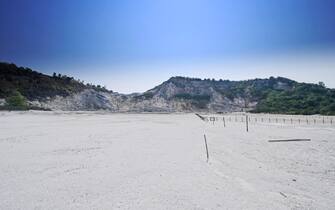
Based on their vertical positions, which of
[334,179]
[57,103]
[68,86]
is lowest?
[334,179]

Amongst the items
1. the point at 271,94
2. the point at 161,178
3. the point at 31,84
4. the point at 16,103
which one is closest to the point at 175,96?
the point at 271,94

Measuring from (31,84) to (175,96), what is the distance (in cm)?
5603

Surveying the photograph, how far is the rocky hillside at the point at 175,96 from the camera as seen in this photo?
6711 centimetres

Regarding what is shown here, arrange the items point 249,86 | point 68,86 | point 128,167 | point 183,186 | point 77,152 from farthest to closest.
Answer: point 249,86 < point 68,86 < point 77,152 < point 128,167 < point 183,186

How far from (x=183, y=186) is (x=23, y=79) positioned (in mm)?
73056

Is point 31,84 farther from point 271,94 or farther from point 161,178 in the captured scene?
point 271,94

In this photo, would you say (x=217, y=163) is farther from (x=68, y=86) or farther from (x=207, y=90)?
(x=207, y=90)

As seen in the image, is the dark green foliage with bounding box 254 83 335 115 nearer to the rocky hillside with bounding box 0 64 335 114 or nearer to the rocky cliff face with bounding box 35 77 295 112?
the rocky hillside with bounding box 0 64 335 114

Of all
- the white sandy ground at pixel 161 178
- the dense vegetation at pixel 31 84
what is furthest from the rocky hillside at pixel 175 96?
the white sandy ground at pixel 161 178

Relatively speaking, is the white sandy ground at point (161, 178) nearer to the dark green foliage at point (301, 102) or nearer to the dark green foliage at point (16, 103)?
the dark green foliage at point (16, 103)

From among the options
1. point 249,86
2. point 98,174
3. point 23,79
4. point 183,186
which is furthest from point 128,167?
point 249,86

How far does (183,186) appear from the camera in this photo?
29.3ft

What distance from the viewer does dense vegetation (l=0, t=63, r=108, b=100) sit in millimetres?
63062

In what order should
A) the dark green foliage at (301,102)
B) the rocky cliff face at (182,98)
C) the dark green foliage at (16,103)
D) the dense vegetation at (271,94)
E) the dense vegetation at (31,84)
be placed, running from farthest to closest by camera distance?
the dense vegetation at (271,94), the rocky cliff face at (182,98), the dark green foliage at (301,102), the dense vegetation at (31,84), the dark green foliage at (16,103)
